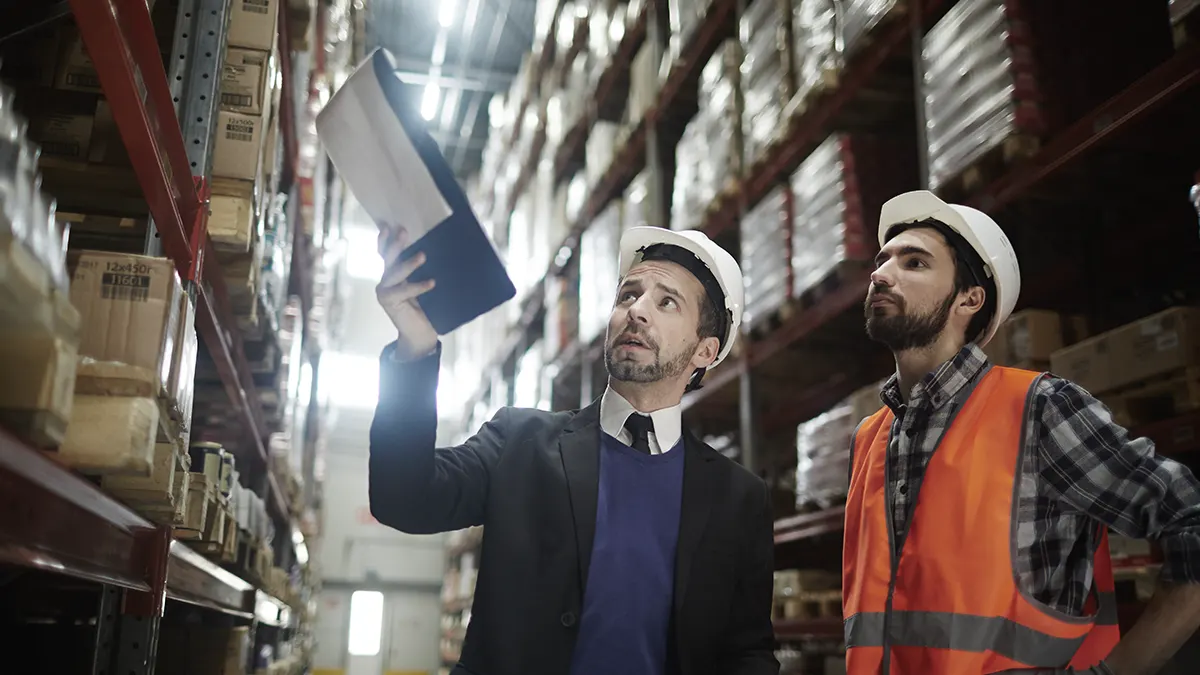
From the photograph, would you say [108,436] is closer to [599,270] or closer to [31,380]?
[31,380]

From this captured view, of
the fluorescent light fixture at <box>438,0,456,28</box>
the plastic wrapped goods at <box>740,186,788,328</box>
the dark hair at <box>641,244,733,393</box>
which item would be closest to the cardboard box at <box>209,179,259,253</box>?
the dark hair at <box>641,244,733,393</box>

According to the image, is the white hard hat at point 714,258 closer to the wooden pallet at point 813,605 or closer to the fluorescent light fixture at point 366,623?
the wooden pallet at point 813,605

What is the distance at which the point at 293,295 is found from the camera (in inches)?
281

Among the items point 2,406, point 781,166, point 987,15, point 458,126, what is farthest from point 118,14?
point 458,126

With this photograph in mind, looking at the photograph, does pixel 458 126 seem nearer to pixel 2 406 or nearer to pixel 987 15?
pixel 987 15

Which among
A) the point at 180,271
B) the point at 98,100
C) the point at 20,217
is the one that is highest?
the point at 98,100

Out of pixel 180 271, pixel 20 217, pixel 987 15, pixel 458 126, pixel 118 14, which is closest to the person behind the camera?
pixel 20 217

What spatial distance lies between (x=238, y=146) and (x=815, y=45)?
3.01 meters

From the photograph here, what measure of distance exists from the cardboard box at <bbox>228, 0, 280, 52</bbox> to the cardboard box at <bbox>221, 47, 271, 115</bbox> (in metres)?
0.03

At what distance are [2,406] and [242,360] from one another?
126 inches

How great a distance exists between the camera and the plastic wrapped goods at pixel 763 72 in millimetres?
5375

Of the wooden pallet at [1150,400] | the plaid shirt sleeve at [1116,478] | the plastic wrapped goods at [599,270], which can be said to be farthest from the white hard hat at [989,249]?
the plastic wrapped goods at [599,270]

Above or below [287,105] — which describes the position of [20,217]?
below

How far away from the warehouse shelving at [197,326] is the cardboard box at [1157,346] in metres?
2.87
